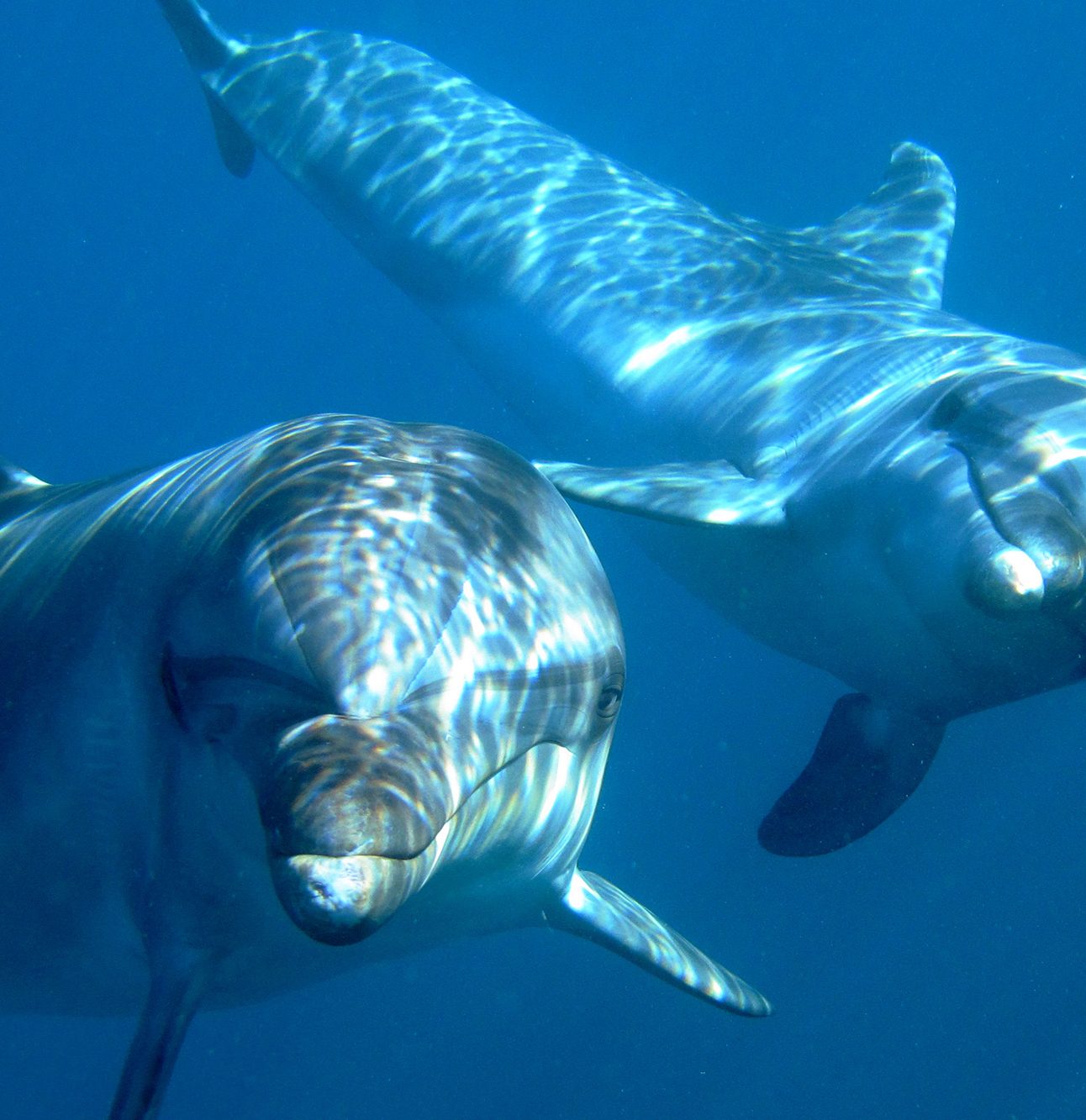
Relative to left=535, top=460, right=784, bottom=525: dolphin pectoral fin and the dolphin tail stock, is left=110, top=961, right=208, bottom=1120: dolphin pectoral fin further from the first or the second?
the dolphin tail stock

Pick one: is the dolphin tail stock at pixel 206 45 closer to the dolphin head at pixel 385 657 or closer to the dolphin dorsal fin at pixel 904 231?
the dolphin dorsal fin at pixel 904 231

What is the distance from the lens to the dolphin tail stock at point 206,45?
1064 centimetres

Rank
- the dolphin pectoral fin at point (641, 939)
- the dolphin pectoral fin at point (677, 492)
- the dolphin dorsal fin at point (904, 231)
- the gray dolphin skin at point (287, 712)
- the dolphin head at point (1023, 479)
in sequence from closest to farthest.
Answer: the gray dolphin skin at point (287, 712), the dolphin head at point (1023, 479), the dolphin pectoral fin at point (641, 939), the dolphin pectoral fin at point (677, 492), the dolphin dorsal fin at point (904, 231)

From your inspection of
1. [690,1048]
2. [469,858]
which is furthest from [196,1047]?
[469,858]

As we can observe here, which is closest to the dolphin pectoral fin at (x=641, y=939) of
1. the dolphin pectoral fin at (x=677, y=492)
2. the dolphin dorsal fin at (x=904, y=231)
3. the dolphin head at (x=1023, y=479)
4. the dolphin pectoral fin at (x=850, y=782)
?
the dolphin pectoral fin at (x=850, y=782)

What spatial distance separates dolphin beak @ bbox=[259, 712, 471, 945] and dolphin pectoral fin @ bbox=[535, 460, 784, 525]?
358cm

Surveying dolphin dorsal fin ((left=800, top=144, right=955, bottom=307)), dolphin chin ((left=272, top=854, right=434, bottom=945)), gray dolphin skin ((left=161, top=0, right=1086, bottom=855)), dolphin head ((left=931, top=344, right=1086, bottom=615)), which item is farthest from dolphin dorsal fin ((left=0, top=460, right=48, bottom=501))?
dolphin dorsal fin ((left=800, top=144, right=955, bottom=307))

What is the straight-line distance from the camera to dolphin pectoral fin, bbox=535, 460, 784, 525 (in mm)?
5695

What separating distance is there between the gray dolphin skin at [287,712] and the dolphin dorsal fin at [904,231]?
5.92 meters

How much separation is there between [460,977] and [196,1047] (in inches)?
148

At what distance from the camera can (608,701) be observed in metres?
3.22

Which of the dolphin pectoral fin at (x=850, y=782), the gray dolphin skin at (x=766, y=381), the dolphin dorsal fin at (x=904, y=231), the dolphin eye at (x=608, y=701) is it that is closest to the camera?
the dolphin eye at (x=608, y=701)

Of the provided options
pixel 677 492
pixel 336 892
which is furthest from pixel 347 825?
pixel 677 492

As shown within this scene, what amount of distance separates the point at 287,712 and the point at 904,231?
874 cm
